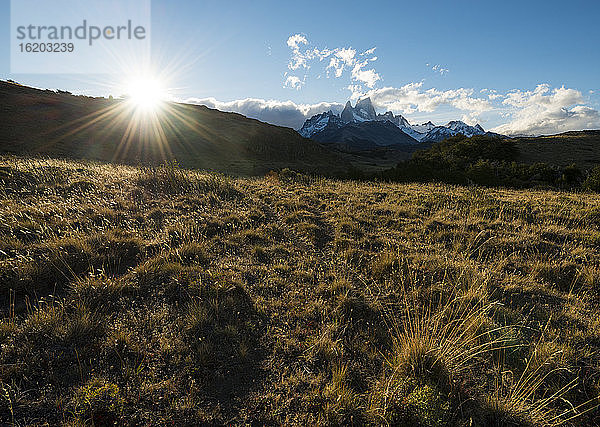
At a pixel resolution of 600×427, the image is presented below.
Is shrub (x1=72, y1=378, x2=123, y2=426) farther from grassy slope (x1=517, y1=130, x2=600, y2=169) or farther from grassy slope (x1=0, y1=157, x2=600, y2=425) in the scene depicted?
grassy slope (x1=517, y1=130, x2=600, y2=169)

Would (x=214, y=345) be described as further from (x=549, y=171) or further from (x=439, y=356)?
(x=549, y=171)

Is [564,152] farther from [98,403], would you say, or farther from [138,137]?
[138,137]

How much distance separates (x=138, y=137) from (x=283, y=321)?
1772 inches

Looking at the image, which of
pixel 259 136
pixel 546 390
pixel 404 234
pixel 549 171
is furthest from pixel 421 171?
pixel 259 136

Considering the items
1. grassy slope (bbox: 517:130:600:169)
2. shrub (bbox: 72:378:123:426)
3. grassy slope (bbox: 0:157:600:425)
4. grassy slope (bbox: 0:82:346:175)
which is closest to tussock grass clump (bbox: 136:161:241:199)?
grassy slope (bbox: 0:157:600:425)

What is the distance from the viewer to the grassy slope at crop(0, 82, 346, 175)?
29.9m

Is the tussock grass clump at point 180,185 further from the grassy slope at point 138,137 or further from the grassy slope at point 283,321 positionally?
the grassy slope at point 138,137

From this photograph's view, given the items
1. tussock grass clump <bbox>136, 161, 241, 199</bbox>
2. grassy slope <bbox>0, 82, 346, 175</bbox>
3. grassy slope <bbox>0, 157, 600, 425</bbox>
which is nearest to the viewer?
grassy slope <bbox>0, 157, 600, 425</bbox>

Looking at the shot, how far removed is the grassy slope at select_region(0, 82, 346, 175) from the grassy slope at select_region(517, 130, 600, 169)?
3904 cm

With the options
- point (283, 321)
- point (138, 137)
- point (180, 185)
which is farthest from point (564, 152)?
point (138, 137)

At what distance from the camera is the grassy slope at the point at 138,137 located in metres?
29.9

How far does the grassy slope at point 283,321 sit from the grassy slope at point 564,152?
56.1m

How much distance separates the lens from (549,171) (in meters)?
25.6

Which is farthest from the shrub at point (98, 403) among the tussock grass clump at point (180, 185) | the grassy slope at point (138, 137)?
the grassy slope at point (138, 137)
